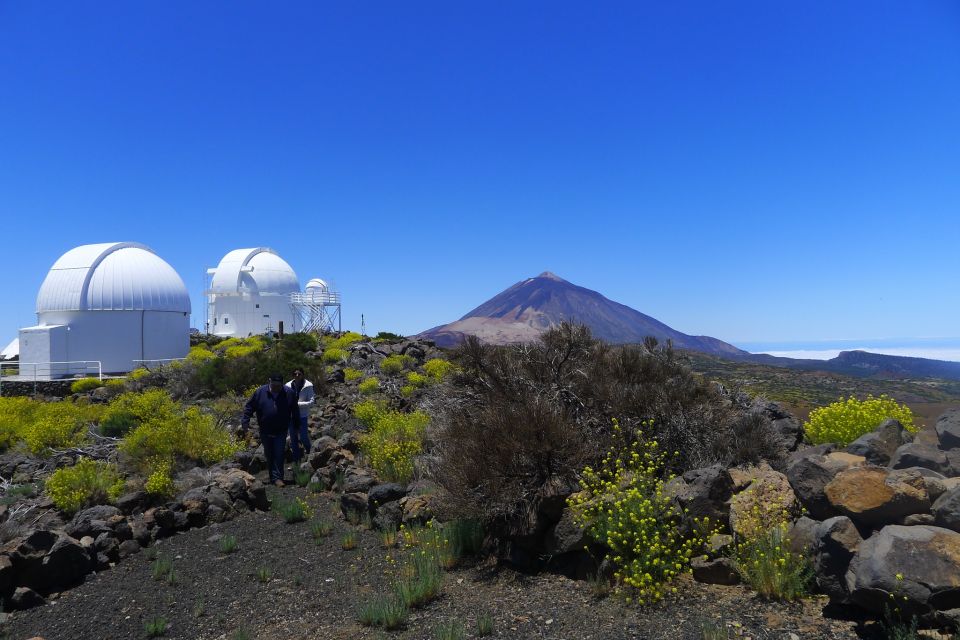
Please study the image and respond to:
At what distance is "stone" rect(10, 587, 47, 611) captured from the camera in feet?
16.3

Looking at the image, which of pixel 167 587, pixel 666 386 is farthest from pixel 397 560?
pixel 666 386

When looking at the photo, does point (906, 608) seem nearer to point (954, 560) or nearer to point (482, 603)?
point (954, 560)

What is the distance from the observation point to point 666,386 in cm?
638

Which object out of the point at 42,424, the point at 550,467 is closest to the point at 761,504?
the point at 550,467

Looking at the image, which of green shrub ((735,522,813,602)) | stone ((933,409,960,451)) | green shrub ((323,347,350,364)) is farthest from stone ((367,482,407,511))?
green shrub ((323,347,350,364))

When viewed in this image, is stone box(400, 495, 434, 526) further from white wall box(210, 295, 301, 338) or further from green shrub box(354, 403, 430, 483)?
white wall box(210, 295, 301, 338)

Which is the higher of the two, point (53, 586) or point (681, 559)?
point (681, 559)

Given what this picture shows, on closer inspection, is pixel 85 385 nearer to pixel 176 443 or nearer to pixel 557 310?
pixel 176 443

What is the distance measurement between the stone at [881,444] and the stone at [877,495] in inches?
49.3

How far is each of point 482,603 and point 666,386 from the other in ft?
10.3

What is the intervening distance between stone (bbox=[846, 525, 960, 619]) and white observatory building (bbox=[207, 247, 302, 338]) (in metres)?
34.8

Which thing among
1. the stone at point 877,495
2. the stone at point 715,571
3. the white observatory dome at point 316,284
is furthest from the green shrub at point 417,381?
the white observatory dome at point 316,284

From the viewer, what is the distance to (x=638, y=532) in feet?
13.5

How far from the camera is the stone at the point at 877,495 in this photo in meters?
3.69
